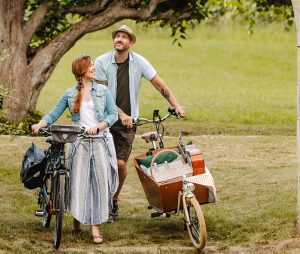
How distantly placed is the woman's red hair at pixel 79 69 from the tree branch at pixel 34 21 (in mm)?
10817

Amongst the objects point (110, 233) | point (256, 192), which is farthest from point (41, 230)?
point (256, 192)

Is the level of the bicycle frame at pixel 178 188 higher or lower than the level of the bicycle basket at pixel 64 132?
lower

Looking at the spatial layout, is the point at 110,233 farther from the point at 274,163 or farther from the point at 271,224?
the point at 274,163

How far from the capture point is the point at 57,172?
991 centimetres

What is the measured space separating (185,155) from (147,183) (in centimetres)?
49

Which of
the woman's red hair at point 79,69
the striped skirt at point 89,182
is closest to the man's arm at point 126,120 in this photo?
the striped skirt at point 89,182

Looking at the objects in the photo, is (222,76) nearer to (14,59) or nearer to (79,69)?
(14,59)

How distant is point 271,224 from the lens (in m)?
10.9

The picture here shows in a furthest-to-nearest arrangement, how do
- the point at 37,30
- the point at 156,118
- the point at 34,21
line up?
the point at 37,30 < the point at 34,21 < the point at 156,118

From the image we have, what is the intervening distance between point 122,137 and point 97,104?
1.19 meters

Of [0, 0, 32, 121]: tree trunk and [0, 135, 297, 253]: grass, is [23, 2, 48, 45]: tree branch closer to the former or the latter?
[0, 0, 32, 121]: tree trunk

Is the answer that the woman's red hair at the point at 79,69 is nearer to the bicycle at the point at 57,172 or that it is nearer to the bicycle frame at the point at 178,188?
the bicycle at the point at 57,172

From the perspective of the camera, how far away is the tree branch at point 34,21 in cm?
2078

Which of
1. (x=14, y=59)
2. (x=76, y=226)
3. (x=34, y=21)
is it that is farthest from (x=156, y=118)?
(x=34, y=21)
